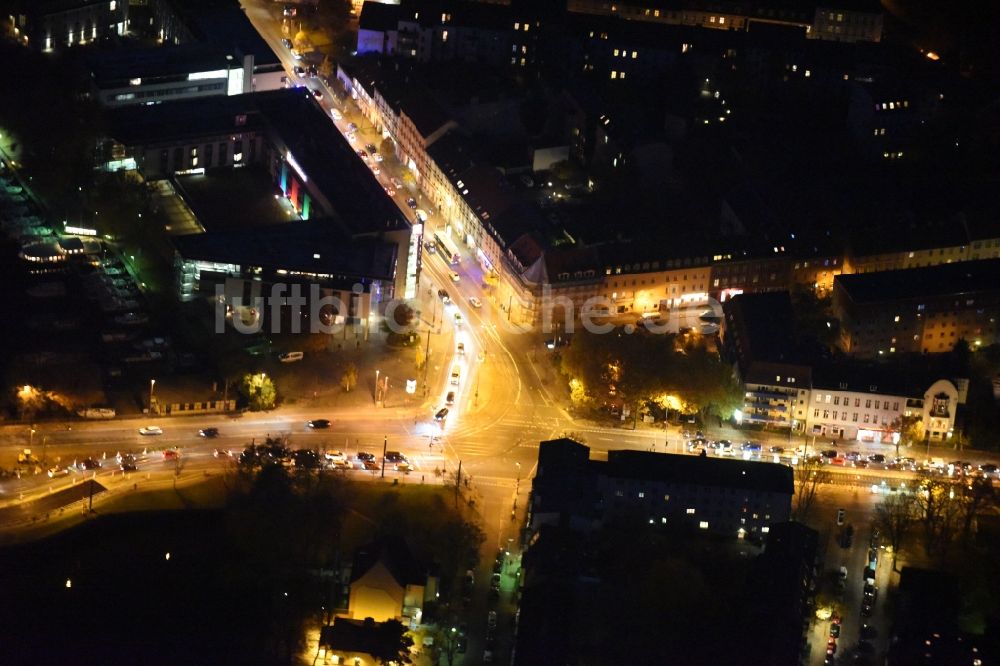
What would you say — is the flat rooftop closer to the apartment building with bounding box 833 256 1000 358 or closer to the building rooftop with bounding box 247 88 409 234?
the building rooftop with bounding box 247 88 409 234

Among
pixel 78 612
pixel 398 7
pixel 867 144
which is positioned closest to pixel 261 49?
pixel 398 7

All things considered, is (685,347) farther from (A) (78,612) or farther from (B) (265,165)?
(A) (78,612)

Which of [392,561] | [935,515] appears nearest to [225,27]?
[392,561]

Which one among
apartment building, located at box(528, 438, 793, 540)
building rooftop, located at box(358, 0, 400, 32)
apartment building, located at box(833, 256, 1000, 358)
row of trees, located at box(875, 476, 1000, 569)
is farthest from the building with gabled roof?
building rooftop, located at box(358, 0, 400, 32)

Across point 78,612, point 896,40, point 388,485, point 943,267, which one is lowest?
point 78,612

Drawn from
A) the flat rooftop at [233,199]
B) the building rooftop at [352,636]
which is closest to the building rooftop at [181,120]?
the flat rooftop at [233,199]

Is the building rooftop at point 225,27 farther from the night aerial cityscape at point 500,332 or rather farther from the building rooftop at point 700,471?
the building rooftop at point 700,471
